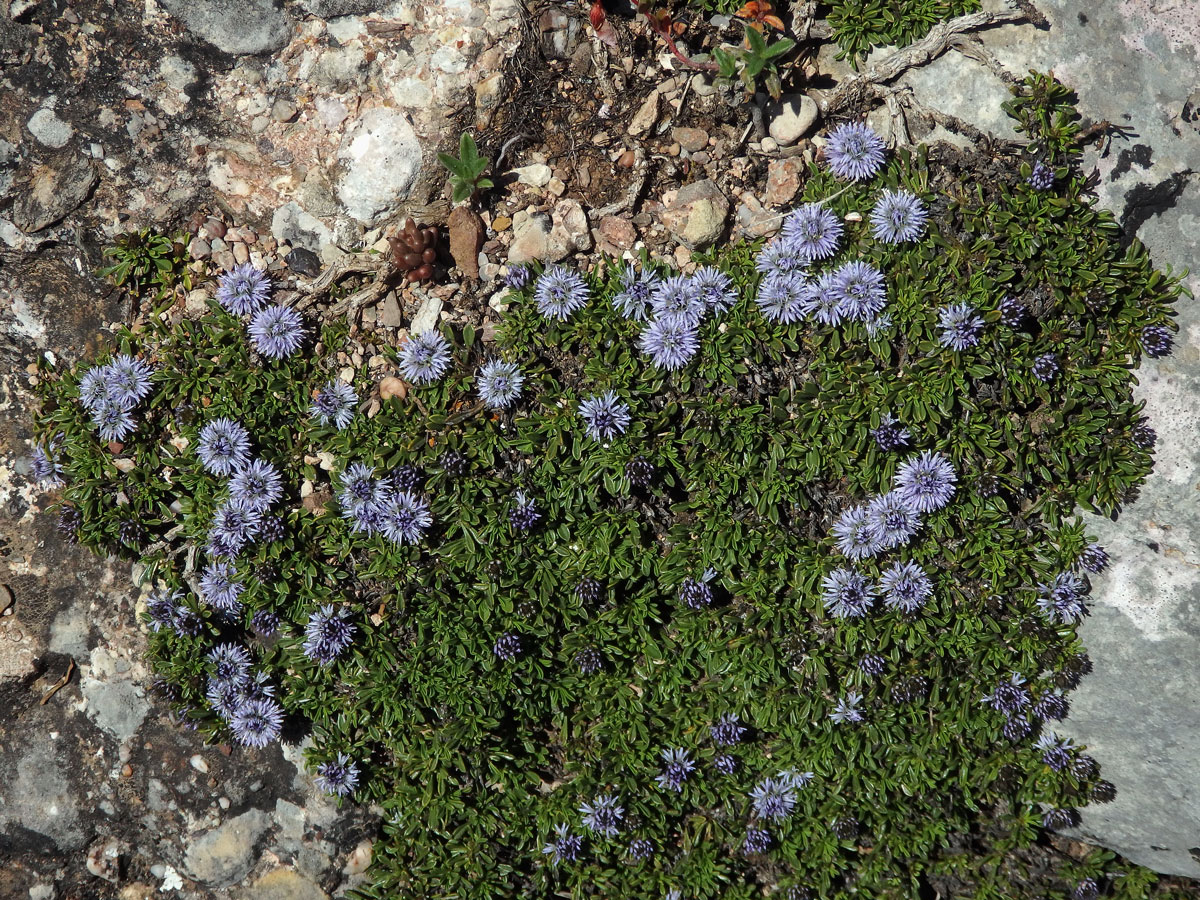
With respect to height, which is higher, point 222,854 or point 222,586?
point 222,586

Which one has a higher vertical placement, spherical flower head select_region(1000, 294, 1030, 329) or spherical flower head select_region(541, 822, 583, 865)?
spherical flower head select_region(1000, 294, 1030, 329)

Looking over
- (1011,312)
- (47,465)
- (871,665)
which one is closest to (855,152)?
(1011,312)

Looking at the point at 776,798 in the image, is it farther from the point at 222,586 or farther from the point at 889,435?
the point at 222,586

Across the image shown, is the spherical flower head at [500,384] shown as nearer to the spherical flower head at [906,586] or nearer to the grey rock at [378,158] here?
the grey rock at [378,158]

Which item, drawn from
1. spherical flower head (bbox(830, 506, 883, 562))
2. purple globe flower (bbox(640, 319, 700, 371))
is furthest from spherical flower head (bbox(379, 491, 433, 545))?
spherical flower head (bbox(830, 506, 883, 562))

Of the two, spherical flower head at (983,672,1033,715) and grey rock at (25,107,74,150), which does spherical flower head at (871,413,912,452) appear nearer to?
spherical flower head at (983,672,1033,715)

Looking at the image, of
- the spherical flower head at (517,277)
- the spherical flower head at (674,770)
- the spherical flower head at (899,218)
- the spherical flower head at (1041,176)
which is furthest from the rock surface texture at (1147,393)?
the spherical flower head at (517,277)
